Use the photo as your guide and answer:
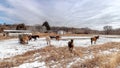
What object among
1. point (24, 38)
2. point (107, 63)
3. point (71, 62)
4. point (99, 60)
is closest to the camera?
point (107, 63)

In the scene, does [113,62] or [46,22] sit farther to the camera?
[46,22]

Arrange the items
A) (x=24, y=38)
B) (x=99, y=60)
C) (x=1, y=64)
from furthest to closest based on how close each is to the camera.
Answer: (x=24, y=38) < (x=1, y=64) < (x=99, y=60)

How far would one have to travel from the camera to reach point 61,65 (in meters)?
10.6

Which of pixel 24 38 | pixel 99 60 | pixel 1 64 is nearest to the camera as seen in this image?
pixel 99 60

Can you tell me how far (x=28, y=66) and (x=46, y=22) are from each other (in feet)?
345

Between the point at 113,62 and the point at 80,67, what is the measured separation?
1924 mm

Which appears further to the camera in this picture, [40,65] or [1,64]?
[1,64]

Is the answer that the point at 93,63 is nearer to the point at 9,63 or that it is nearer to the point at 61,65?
the point at 61,65

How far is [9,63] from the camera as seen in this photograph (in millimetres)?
12641

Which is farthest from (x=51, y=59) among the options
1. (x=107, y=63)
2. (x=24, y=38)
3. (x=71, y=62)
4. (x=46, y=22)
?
(x=46, y=22)

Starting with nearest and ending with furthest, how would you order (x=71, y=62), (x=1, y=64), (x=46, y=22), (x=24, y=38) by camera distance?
(x=71, y=62), (x=1, y=64), (x=24, y=38), (x=46, y=22)

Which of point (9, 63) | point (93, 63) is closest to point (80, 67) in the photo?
point (93, 63)

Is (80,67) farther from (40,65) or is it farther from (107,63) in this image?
(40,65)

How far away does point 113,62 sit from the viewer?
387 inches
